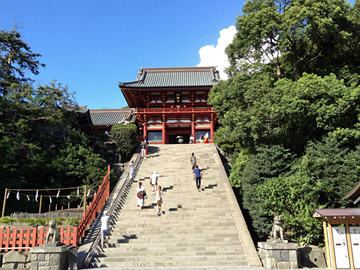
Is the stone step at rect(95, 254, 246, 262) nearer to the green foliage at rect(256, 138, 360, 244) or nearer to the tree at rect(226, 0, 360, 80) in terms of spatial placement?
the green foliage at rect(256, 138, 360, 244)

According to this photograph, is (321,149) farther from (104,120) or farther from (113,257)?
(104,120)

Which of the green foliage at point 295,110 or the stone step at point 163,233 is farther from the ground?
the green foliage at point 295,110

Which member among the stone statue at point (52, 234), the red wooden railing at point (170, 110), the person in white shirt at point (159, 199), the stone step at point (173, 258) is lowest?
the stone step at point (173, 258)

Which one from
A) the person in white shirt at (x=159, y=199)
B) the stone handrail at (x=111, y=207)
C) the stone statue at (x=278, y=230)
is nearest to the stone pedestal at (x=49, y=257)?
the stone handrail at (x=111, y=207)

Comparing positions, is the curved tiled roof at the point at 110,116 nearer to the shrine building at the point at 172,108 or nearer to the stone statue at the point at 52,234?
the shrine building at the point at 172,108

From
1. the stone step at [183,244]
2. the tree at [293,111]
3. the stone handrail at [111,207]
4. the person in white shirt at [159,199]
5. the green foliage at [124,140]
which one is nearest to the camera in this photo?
the stone handrail at [111,207]

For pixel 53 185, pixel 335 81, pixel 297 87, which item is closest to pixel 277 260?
pixel 297 87

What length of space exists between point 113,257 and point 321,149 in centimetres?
900

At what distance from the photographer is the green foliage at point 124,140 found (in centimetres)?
1886

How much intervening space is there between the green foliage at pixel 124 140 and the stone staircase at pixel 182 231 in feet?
14.5

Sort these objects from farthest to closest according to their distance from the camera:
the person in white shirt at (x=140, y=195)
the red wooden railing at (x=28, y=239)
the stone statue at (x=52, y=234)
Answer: the person in white shirt at (x=140, y=195), the red wooden railing at (x=28, y=239), the stone statue at (x=52, y=234)

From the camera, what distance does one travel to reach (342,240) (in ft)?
26.3

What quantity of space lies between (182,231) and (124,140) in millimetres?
10509

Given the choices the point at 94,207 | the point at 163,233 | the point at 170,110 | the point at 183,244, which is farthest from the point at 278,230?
the point at 170,110
